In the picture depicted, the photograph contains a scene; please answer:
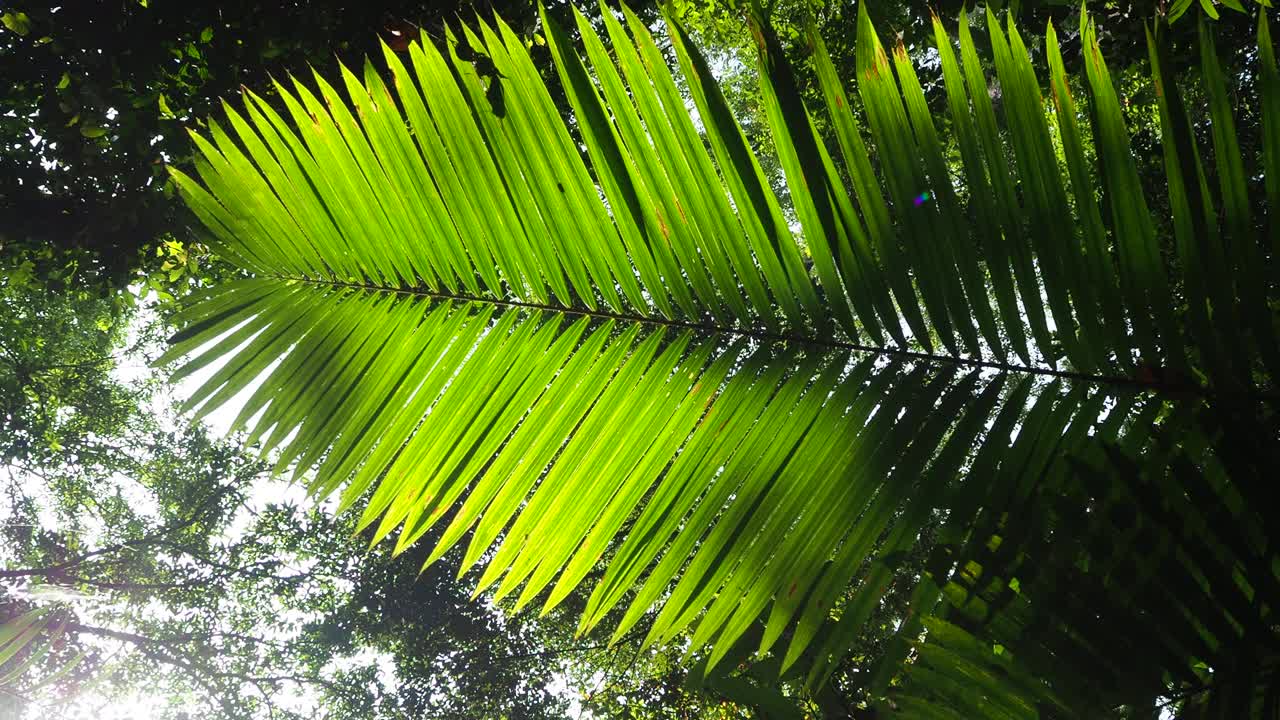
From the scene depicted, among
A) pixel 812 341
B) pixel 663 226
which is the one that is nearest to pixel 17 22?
pixel 663 226

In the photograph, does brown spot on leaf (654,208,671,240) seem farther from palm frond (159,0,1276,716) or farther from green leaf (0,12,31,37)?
green leaf (0,12,31,37)

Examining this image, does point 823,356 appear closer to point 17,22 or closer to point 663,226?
point 663,226

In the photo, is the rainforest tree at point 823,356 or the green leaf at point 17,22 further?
the green leaf at point 17,22

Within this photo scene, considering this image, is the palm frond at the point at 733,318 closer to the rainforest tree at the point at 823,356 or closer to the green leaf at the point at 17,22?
the rainforest tree at the point at 823,356

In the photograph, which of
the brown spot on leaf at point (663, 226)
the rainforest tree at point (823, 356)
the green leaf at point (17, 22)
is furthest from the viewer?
the green leaf at point (17, 22)

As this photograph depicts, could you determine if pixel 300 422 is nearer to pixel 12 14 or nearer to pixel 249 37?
pixel 249 37

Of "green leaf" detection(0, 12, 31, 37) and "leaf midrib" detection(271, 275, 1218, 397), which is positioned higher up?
"green leaf" detection(0, 12, 31, 37)

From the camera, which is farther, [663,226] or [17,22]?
[17,22]

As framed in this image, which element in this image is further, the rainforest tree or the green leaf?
the green leaf

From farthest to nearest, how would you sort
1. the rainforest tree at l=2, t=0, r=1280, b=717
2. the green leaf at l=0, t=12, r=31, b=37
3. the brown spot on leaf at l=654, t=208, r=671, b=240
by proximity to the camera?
the green leaf at l=0, t=12, r=31, b=37 → the brown spot on leaf at l=654, t=208, r=671, b=240 → the rainforest tree at l=2, t=0, r=1280, b=717

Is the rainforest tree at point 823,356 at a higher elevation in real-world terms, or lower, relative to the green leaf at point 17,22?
lower

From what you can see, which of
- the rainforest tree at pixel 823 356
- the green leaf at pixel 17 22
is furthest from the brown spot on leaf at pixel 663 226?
the green leaf at pixel 17 22

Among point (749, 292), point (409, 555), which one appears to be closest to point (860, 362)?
point (749, 292)

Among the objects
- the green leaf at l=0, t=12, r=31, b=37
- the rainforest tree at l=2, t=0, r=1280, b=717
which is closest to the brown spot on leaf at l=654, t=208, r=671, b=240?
the rainforest tree at l=2, t=0, r=1280, b=717
